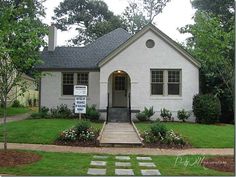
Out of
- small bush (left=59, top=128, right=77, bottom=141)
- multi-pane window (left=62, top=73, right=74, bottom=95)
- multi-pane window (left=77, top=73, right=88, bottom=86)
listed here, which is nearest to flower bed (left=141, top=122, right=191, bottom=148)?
small bush (left=59, top=128, right=77, bottom=141)

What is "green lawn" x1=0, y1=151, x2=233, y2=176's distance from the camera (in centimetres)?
953

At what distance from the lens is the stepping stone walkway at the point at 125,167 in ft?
31.6

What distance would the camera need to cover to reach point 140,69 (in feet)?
80.5

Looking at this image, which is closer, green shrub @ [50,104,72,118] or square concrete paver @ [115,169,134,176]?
square concrete paver @ [115,169,134,176]

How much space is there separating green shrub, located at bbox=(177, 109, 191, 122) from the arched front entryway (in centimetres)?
377

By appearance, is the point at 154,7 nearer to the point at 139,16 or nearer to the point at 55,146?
the point at 139,16

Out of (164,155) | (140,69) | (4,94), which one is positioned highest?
(140,69)

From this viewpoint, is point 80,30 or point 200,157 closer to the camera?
point 200,157

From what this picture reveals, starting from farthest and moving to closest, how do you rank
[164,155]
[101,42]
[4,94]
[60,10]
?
[60,10] → [101,42] → [164,155] → [4,94]

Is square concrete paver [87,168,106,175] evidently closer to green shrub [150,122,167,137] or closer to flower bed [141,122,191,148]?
flower bed [141,122,191,148]

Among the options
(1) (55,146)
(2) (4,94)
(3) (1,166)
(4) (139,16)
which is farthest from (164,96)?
(4) (139,16)

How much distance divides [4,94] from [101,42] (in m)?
18.4

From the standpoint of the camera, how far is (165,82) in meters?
24.6

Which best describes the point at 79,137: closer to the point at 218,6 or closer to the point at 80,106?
the point at 80,106
